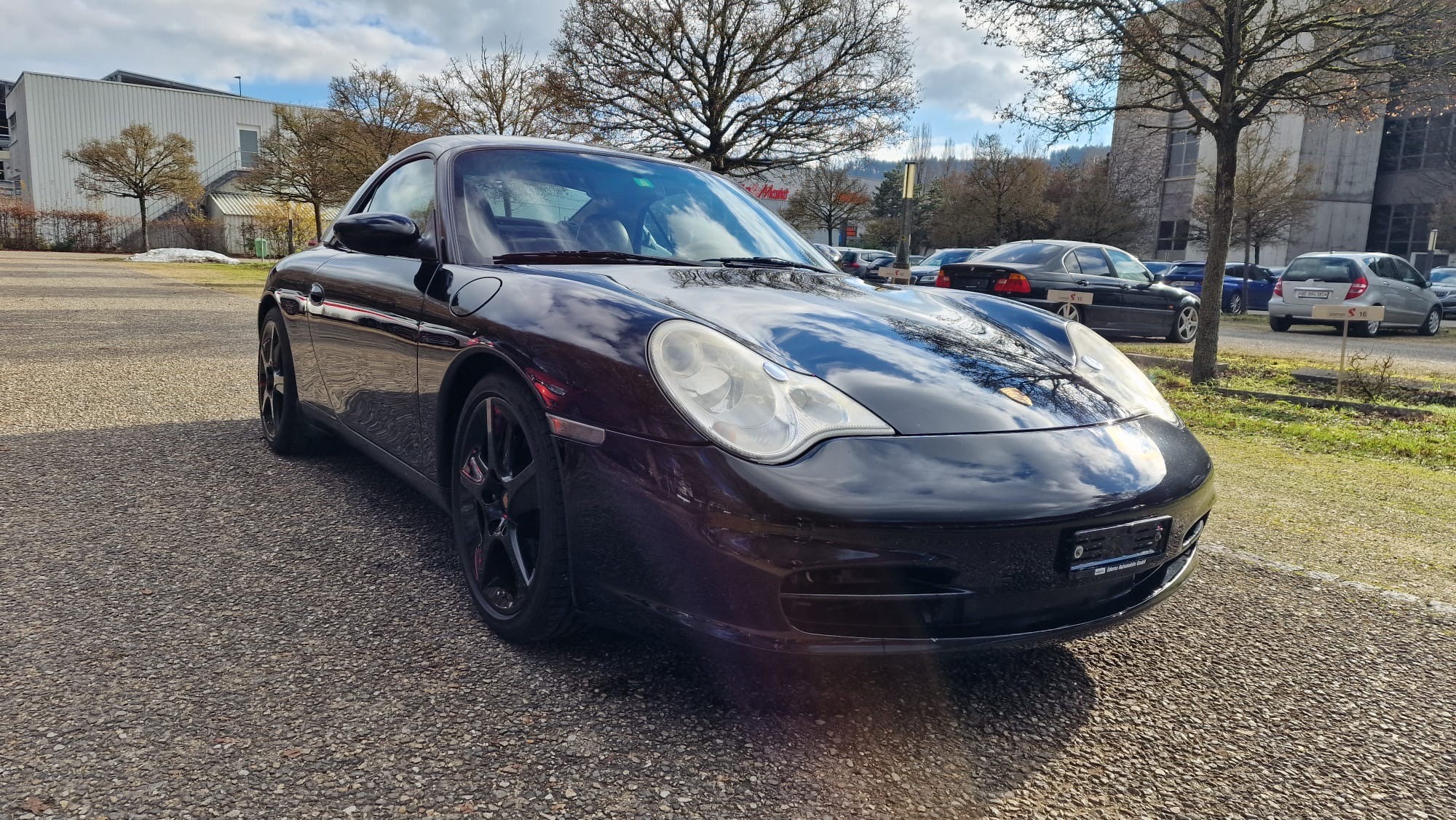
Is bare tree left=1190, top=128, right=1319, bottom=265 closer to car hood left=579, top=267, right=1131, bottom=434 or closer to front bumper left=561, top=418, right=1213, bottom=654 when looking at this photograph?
car hood left=579, top=267, right=1131, bottom=434

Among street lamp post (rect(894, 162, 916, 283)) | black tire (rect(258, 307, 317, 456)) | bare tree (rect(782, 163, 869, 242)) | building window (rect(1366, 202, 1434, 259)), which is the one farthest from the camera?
bare tree (rect(782, 163, 869, 242))

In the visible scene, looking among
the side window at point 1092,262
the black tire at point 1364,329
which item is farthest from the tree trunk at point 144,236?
the black tire at point 1364,329

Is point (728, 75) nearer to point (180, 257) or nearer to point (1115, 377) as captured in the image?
point (1115, 377)

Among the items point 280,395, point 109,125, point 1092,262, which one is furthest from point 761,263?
point 109,125

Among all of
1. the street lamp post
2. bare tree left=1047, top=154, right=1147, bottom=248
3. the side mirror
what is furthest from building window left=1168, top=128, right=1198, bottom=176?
the side mirror

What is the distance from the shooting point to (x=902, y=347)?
229 cm

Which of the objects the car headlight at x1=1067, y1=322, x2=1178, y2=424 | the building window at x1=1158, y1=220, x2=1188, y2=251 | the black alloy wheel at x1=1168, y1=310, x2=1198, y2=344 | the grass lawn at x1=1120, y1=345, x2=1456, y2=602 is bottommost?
the grass lawn at x1=1120, y1=345, x2=1456, y2=602

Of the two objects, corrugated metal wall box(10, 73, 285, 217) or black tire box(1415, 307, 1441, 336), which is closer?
black tire box(1415, 307, 1441, 336)

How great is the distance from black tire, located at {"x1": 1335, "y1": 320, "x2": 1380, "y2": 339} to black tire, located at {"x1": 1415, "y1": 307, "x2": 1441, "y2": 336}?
2.54 feet

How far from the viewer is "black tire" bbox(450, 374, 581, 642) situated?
212 centimetres

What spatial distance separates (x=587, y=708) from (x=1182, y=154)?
52.1 metres

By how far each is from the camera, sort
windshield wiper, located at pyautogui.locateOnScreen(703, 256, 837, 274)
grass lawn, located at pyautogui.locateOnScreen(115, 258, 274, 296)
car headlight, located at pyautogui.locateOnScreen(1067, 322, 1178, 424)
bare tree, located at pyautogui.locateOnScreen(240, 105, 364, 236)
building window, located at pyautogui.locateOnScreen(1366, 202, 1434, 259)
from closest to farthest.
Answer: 1. car headlight, located at pyautogui.locateOnScreen(1067, 322, 1178, 424)
2. windshield wiper, located at pyautogui.locateOnScreen(703, 256, 837, 274)
3. grass lawn, located at pyautogui.locateOnScreen(115, 258, 274, 296)
4. bare tree, located at pyautogui.locateOnScreen(240, 105, 364, 236)
5. building window, located at pyautogui.locateOnScreen(1366, 202, 1434, 259)

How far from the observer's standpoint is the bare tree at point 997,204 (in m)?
38.7

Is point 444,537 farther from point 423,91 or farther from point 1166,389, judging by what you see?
point 423,91
